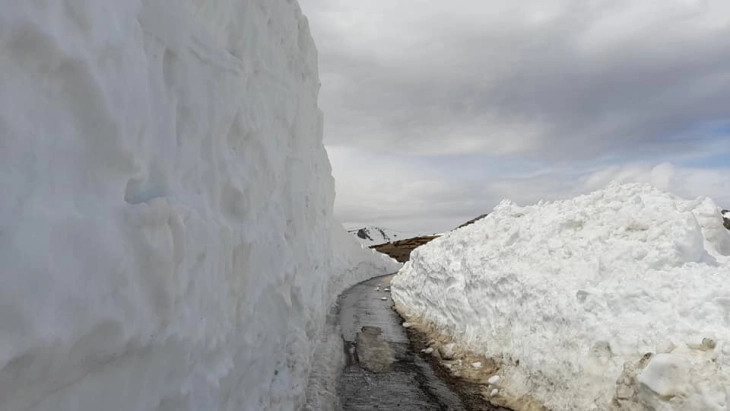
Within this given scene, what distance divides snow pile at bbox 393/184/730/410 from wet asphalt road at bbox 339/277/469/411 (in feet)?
4.69

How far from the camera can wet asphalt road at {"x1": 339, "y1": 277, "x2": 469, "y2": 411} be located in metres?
9.80

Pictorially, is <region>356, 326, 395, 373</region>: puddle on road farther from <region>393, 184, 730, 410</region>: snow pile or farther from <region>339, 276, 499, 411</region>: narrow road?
<region>393, 184, 730, 410</region>: snow pile

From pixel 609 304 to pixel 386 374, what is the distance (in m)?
5.06

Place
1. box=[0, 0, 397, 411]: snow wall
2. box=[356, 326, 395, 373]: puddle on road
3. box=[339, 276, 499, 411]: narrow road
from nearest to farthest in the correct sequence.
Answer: box=[0, 0, 397, 411]: snow wall → box=[339, 276, 499, 411]: narrow road → box=[356, 326, 395, 373]: puddle on road

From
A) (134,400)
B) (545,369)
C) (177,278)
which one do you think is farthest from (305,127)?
(134,400)

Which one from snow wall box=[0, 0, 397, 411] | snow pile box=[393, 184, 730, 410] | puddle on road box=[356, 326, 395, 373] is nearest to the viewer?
snow wall box=[0, 0, 397, 411]

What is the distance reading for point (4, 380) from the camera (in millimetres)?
2939

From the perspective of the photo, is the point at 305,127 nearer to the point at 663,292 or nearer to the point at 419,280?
the point at 419,280

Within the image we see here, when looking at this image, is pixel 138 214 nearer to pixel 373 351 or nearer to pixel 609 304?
pixel 609 304

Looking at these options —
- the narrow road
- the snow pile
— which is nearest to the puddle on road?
the narrow road

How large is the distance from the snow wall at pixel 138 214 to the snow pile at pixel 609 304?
482 cm

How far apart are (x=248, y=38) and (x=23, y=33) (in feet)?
19.5

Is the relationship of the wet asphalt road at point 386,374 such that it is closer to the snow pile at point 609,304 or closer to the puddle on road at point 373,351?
the puddle on road at point 373,351

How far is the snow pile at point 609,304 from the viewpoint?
718 centimetres
